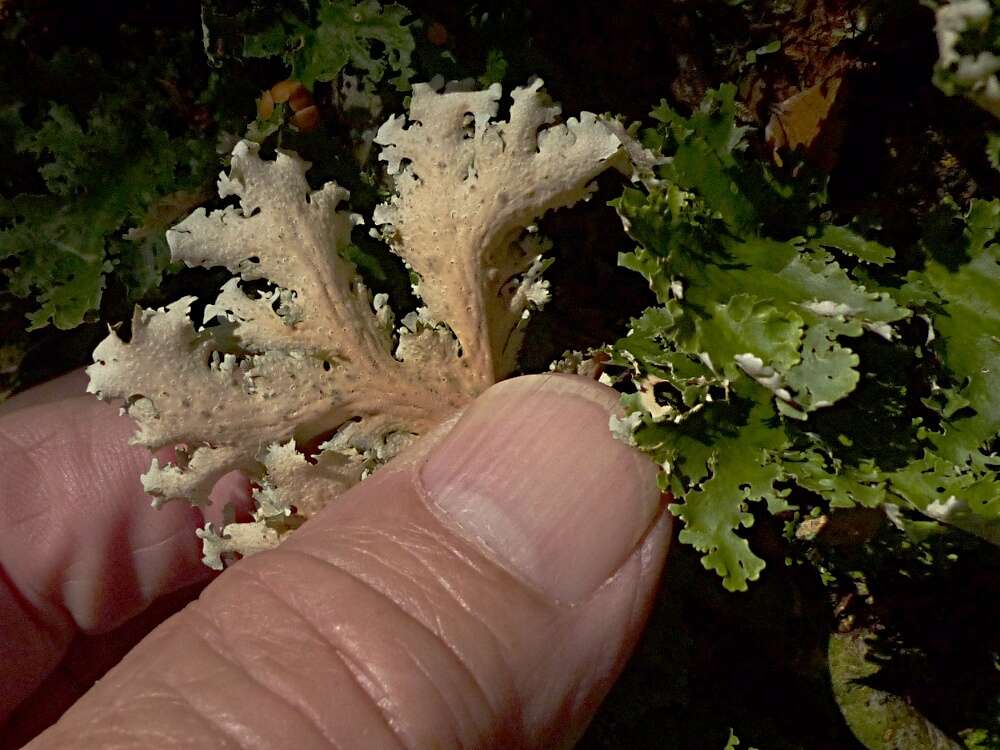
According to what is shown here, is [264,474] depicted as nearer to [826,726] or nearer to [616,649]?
[616,649]

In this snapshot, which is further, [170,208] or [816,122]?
[170,208]

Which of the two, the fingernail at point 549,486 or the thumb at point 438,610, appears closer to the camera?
the thumb at point 438,610

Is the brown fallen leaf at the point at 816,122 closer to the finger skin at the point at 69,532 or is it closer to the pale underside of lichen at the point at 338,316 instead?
the pale underside of lichen at the point at 338,316

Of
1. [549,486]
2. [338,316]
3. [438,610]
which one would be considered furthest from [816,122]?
[438,610]

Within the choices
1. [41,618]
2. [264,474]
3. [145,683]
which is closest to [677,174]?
[264,474]

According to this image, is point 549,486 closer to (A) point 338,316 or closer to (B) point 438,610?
(B) point 438,610

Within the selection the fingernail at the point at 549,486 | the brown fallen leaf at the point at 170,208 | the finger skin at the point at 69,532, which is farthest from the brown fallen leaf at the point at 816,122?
the finger skin at the point at 69,532

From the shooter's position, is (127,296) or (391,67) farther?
(127,296)
